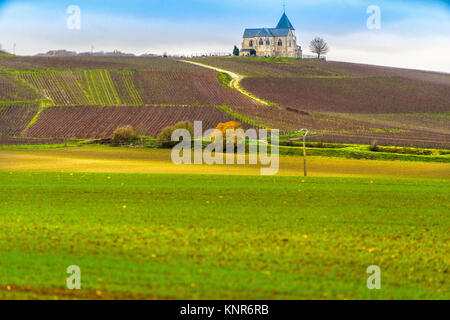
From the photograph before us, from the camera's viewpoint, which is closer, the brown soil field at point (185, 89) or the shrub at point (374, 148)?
the shrub at point (374, 148)

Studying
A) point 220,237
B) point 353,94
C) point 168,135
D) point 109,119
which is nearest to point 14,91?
point 109,119

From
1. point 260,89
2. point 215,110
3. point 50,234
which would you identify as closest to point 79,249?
point 50,234

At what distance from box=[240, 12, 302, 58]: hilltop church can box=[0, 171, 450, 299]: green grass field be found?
167948 mm

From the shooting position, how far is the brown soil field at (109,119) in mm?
74125

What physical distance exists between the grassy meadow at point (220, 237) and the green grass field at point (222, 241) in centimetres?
5

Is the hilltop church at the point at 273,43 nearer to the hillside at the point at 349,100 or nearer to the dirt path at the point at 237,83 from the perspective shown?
the hillside at the point at 349,100

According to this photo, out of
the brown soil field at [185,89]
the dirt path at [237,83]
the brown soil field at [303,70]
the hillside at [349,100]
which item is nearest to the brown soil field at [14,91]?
the brown soil field at [185,89]

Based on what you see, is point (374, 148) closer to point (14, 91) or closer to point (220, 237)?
point (220, 237)

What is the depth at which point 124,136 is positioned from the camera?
69.0 meters

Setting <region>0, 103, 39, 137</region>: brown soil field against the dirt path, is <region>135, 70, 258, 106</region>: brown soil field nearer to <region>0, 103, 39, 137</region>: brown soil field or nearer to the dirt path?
the dirt path

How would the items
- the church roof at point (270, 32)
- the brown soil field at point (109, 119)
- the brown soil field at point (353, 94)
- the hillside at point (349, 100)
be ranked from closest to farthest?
the brown soil field at point (109, 119) < the hillside at point (349, 100) < the brown soil field at point (353, 94) < the church roof at point (270, 32)

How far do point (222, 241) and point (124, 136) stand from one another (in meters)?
51.4

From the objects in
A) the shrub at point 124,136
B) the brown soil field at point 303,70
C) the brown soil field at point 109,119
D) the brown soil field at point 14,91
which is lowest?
the shrub at point 124,136

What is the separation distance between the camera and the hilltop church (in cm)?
19438
